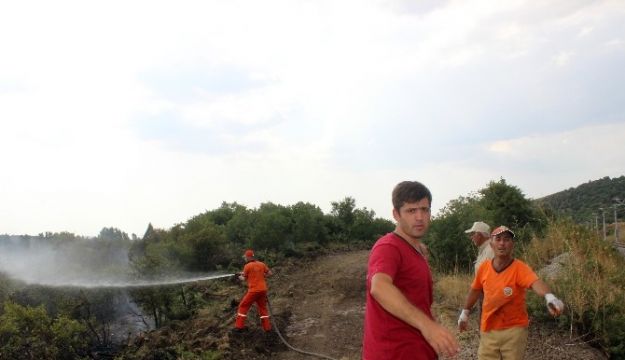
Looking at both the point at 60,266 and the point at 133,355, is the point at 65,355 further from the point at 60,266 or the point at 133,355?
the point at 60,266

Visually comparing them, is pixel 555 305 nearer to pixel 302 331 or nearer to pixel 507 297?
pixel 507 297

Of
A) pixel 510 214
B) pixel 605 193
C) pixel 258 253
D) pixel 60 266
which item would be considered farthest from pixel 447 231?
pixel 605 193

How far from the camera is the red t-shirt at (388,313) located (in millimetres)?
3232

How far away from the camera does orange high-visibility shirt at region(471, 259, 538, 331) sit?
5.28 metres

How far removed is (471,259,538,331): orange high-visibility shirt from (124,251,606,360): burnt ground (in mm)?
2076

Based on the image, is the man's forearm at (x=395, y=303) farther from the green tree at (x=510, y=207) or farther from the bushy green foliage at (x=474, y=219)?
the green tree at (x=510, y=207)

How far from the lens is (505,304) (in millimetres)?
5332

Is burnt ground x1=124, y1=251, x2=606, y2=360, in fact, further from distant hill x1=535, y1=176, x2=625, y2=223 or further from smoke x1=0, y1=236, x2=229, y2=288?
distant hill x1=535, y1=176, x2=625, y2=223

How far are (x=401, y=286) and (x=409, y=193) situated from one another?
1.82ft

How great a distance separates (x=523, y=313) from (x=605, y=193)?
47337mm

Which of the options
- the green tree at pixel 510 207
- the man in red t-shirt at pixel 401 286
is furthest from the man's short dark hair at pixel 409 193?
the green tree at pixel 510 207

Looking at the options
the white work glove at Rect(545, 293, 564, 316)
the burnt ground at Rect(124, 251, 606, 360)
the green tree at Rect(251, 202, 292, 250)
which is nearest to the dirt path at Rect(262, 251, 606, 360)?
the burnt ground at Rect(124, 251, 606, 360)

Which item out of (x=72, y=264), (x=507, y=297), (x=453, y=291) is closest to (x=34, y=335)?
(x=72, y=264)

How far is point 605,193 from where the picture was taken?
4725 centimetres
